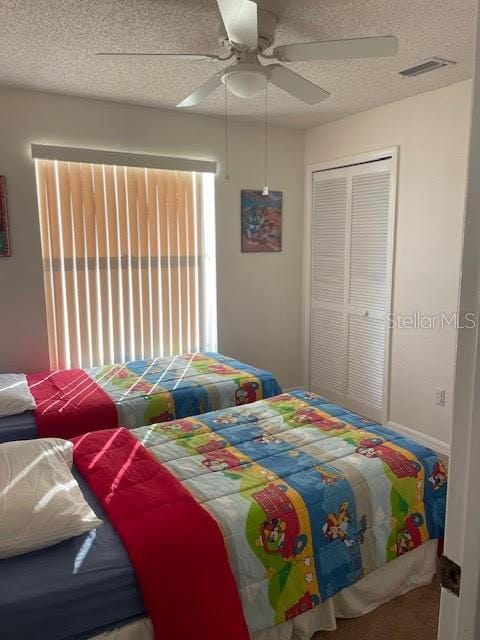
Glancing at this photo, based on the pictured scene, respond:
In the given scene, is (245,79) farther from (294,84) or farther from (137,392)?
(137,392)

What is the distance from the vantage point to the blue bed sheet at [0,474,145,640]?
4.09 feet

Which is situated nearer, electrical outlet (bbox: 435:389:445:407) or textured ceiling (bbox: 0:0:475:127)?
textured ceiling (bbox: 0:0:475:127)

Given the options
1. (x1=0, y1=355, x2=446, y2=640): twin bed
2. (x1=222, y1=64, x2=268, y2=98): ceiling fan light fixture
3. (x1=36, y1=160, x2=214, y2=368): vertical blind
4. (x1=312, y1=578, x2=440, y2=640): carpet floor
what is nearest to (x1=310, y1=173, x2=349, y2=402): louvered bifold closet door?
(x1=36, y1=160, x2=214, y2=368): vertical blind

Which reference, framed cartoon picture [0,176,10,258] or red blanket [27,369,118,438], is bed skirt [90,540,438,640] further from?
framed cartoon picture [0,176,10,258]

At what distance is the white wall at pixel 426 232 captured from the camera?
3104 mm

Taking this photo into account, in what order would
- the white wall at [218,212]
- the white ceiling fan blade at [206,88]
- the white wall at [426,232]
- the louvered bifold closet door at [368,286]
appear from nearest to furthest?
the white ceiling fan blade at [206,88]
the white wall at [426,232]
the white wall at [218,212]
the louvered bifold closet door at [368,286]

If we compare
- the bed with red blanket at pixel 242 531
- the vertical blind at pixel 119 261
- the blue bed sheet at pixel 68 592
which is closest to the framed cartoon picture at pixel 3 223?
the vertical blind at pixel 119 261

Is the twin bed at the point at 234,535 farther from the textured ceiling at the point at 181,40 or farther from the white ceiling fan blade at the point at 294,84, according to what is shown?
the textured ceiling at the point at 181,40

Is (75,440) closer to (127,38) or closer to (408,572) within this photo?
(408,572)

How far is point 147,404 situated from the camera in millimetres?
2791

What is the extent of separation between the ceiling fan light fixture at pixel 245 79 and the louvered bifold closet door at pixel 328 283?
1.96 m

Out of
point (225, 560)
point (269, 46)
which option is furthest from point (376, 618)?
point (269, 46)

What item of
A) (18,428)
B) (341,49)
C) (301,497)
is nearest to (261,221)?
(341,49)

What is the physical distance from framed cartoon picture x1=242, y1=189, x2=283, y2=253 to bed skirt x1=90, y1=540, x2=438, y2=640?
111 inches
